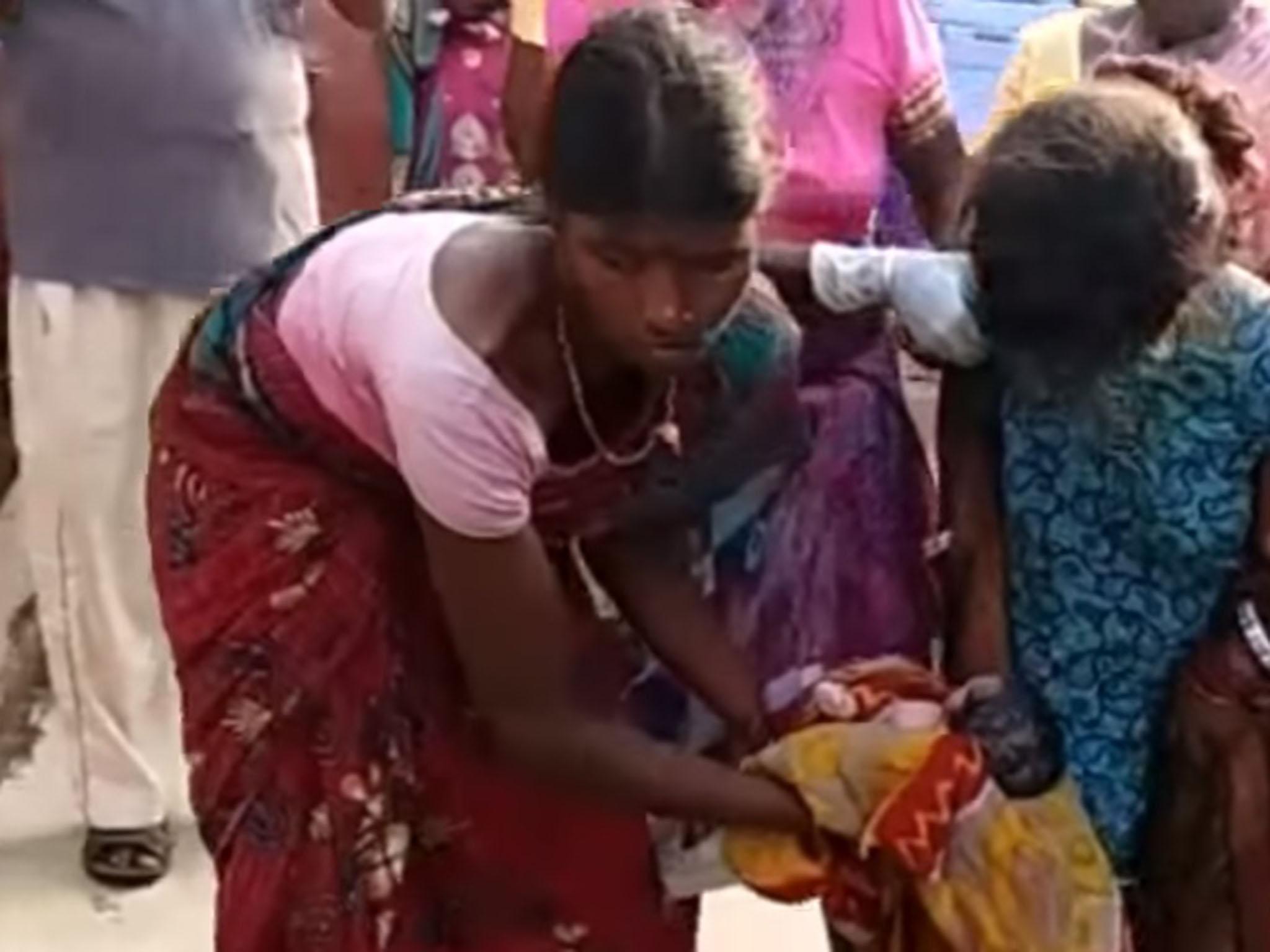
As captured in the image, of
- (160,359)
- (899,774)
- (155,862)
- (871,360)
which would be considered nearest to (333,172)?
(160,359)

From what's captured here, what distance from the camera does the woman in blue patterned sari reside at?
1781 millimetres

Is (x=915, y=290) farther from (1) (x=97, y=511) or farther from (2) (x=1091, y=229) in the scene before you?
(1) (x=97, y=511)

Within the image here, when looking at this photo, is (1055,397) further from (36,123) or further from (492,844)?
(36,123)

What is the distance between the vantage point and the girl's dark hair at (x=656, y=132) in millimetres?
1725

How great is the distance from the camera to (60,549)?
119 inches

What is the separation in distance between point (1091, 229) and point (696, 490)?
0.41 meters

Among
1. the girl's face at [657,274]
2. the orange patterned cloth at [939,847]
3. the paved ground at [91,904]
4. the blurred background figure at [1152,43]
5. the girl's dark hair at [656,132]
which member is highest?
the girl's dark hair at [656,132]

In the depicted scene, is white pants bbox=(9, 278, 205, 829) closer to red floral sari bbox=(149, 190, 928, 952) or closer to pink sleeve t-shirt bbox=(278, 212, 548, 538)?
red floral sari bbox=(149, 190, 928, 952)

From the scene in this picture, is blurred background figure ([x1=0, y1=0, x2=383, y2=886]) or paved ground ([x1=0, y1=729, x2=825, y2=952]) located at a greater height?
blurred background figure ([x1=0, y1=0, x2=383, y2=886])

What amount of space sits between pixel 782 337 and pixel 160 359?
3.60ft

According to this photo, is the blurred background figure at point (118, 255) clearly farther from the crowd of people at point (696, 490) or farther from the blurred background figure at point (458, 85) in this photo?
the crowd of people at point (696, 490)

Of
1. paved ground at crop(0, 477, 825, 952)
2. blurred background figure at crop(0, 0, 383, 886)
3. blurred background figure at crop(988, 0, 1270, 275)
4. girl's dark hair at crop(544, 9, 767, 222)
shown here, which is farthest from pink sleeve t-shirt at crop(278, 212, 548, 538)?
paved ground at crop(0, 477, 825, 952)

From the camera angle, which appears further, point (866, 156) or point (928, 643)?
point (866, 156)

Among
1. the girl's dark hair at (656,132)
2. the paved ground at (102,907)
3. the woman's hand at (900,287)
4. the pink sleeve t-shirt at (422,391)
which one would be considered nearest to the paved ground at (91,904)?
the paved ground at (102,907)
